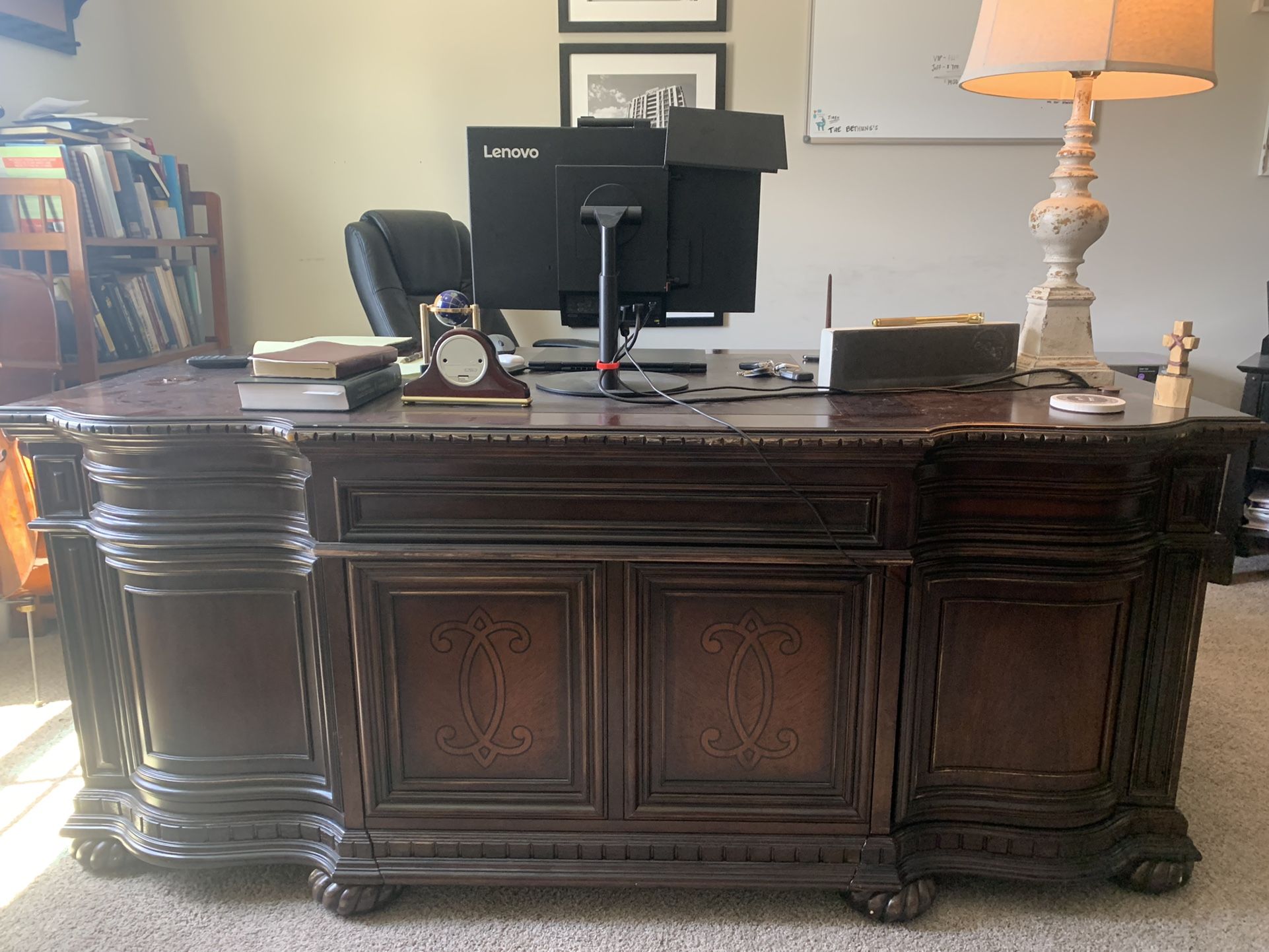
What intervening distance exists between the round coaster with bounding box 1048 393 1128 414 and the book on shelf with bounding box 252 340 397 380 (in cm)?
111

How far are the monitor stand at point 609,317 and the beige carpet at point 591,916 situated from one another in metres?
0.87

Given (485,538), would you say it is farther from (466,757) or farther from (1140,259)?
(1140,259)

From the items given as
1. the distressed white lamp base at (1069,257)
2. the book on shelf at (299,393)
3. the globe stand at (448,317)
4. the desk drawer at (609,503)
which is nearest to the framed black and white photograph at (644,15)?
the distressed white lamp base at (1069,257)

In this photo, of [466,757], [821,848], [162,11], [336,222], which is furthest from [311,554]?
[162,11]

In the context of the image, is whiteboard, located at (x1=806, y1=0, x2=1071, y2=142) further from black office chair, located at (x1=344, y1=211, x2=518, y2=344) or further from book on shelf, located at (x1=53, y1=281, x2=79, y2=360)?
book on shelf, located at (x1=53, y1=281, x2=79, y2=360)

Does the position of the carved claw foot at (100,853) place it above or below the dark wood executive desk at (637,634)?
below

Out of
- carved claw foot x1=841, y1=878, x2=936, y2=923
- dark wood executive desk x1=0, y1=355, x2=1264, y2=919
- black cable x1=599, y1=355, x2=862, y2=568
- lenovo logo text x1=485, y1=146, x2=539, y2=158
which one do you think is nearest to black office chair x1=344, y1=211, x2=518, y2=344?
lenovo logo text x1=485, y1=146, x2=539, y2=158

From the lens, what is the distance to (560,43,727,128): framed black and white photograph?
302 cm

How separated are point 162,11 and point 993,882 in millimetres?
3488

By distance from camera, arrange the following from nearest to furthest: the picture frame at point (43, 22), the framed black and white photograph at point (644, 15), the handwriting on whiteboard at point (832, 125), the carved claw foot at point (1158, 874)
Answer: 1. the carved claw foot at point (1158, 874)
2. the picture frame at point (43, 22)
3. the framed black and white photograph at point (644, 15)
4. the handwriting on whiteboard at point (832, 125)

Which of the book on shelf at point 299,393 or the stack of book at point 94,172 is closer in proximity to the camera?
the book on shelf at point 299,393

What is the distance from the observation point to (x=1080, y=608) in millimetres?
1399

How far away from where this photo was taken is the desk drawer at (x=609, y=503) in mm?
1304

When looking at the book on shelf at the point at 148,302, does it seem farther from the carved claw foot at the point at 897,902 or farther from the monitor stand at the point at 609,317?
the carved claw foot at the point at 897,902
